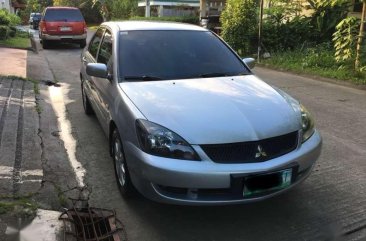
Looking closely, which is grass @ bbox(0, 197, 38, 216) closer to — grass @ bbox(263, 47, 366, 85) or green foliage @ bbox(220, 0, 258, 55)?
grass @ bbox(263, 47, 366, 85)

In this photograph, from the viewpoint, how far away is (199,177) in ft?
10.8

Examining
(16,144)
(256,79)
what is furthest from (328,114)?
(16,144)

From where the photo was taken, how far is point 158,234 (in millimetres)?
3562

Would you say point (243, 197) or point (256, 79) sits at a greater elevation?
point (256, 79)

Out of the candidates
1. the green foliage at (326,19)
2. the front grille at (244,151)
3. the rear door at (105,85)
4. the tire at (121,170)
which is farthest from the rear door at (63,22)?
the front grille at (244,151)

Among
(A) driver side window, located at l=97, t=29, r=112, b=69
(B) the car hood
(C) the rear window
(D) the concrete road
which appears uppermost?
(C) the rear window

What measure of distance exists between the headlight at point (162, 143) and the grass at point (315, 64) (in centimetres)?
769

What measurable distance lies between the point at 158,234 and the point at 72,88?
6540 millimetres

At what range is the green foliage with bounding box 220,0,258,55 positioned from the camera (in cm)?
1477

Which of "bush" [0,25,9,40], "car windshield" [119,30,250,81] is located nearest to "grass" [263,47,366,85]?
"car windshield" [119,30,250,81]

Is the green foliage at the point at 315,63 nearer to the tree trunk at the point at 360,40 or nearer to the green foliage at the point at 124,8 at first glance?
the tree trunk at the point at 360,40

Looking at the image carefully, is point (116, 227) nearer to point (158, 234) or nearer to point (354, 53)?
point (158, 234)

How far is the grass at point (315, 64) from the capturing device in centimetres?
1052

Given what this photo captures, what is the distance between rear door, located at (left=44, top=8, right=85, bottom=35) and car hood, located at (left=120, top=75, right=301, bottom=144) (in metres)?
14.9
